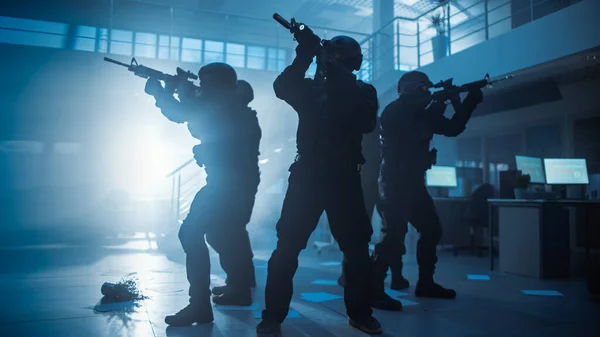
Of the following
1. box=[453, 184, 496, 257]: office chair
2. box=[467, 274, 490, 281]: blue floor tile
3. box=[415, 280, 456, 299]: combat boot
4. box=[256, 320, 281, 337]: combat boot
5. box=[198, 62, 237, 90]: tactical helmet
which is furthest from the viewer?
box=[453, 184, 496, 257]: office chair

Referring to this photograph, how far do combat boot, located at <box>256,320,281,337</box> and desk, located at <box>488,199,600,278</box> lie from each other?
3.16 metres

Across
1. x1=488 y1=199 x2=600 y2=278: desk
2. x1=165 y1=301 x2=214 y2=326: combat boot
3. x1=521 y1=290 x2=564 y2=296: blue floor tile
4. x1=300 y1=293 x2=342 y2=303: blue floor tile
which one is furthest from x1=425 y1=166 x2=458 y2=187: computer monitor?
x1=165 y1=301 x2=214 y2=326: combat boot

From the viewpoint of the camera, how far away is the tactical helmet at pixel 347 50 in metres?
2.26

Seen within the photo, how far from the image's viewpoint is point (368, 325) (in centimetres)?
219

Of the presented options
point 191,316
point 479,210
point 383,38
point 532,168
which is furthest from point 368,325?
point 383,38

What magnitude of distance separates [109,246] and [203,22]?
7275 millimetres

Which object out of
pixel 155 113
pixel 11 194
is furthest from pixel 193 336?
pixel 11 194

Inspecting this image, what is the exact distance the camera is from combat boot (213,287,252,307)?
2.81 meters

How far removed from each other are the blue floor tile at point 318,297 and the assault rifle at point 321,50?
1.62 meters

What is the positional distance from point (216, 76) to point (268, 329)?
155 centimetres

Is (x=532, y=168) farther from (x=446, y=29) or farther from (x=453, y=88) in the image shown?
(x=446, y=29)

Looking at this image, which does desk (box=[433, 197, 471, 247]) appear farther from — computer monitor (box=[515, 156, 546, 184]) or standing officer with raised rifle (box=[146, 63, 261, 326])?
standing officer with raised rifle (box=[146, 63, 261, 326])

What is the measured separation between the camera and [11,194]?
945 centimetres

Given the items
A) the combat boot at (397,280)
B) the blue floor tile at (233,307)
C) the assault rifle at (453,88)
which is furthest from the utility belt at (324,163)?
the combat boot at (397,280)
